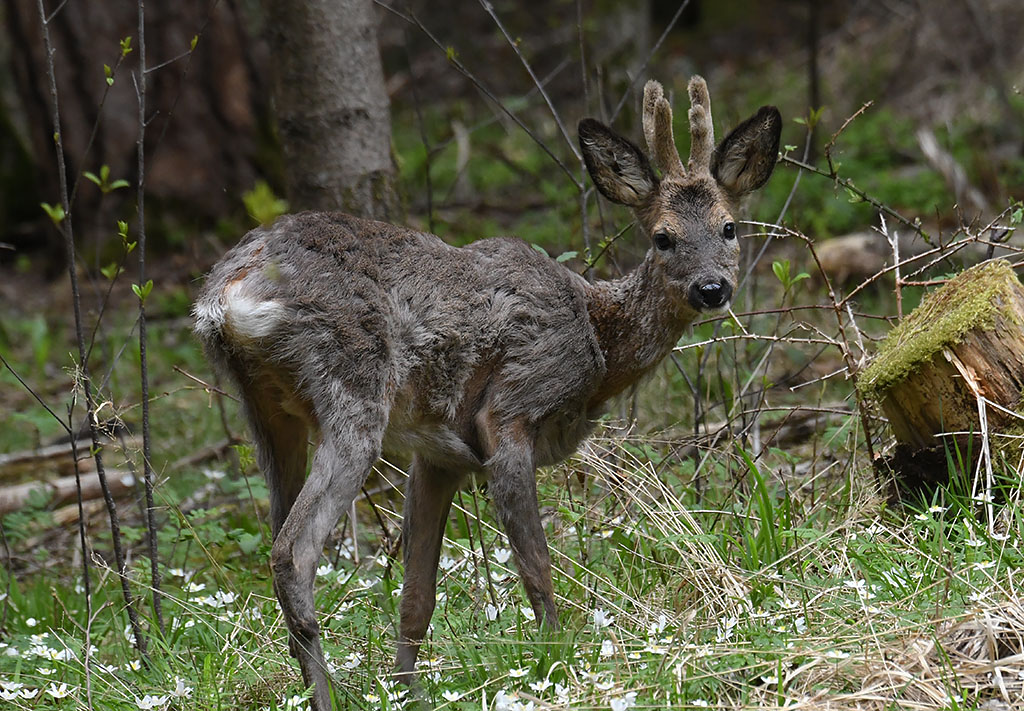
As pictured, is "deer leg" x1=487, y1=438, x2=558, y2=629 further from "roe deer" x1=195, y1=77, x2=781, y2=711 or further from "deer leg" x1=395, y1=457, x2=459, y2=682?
"deer leg" x1=395, y1=457, x2=459, y2=682

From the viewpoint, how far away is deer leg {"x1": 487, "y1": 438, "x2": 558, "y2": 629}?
409 cm

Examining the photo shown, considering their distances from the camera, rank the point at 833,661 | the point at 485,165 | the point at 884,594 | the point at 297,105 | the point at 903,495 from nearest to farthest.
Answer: the point at 833,661 < the point at 884,594 < the point at 903,495 < the point at 297,105 < the point at 485,165

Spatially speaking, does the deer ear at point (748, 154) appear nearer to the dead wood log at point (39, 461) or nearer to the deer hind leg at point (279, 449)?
the deer hind leg at point (279, 449)

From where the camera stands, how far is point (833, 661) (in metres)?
3.50

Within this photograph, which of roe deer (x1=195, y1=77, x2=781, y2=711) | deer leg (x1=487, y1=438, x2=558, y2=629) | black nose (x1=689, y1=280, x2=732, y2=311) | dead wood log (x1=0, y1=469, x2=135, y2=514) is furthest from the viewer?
dead wood log (x1=0, y1=469, x2=135, y2=514)

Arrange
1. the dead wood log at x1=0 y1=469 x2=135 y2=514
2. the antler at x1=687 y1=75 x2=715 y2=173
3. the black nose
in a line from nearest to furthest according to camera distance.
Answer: the black nose
the antler at x1=687 y1=75 x2=715 y2=173
the dead wood log at x1=0 y1=469 x2=135 y2=514

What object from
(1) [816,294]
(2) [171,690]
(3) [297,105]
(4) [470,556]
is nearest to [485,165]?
(1) [816,294]

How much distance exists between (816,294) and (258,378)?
17.2ft

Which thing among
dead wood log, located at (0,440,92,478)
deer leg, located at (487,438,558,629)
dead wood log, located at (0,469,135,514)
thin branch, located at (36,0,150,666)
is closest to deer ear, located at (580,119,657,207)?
deer leg, located at (487,438,558,629)

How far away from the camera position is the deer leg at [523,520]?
13.4 ft

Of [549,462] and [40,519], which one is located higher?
[40,519]

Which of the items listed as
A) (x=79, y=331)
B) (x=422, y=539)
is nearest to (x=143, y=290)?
(x=79, y=331)

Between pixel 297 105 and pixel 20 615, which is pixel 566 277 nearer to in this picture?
pixel 297 105

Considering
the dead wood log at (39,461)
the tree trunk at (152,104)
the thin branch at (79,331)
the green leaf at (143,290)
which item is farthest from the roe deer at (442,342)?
the tree trunk at (152,104)
